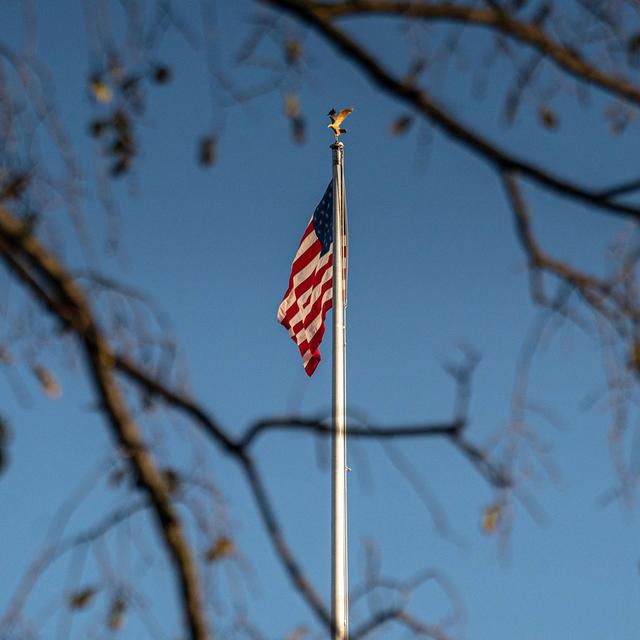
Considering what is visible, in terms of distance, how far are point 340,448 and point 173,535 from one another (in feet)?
28.0

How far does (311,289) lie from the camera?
13.9 meters

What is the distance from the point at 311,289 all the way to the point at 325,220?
0.85m

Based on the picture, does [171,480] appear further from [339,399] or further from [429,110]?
[339,399]

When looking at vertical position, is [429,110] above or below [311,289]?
below

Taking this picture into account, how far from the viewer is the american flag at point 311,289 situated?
1347 centimetres

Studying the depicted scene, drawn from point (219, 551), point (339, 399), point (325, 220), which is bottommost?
point (219, 551)

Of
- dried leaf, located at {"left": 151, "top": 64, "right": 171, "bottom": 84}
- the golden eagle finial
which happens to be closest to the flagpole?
the golden eagle finial

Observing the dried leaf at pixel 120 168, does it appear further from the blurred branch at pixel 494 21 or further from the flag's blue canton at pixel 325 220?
the flag's blue canton at pixel 325 220

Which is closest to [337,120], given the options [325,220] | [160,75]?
[325,220]

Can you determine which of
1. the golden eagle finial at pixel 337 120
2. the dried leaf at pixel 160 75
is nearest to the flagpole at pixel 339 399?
the golden eagle finial at pixel 337 120

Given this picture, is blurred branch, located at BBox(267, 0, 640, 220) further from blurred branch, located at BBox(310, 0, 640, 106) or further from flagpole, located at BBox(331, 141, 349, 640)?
flagpole, located at BBox(331, 141, 349, 640)

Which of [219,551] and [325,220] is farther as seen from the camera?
[325,220]

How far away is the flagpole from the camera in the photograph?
11.7m

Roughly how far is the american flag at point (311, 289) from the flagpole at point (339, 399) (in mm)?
258
